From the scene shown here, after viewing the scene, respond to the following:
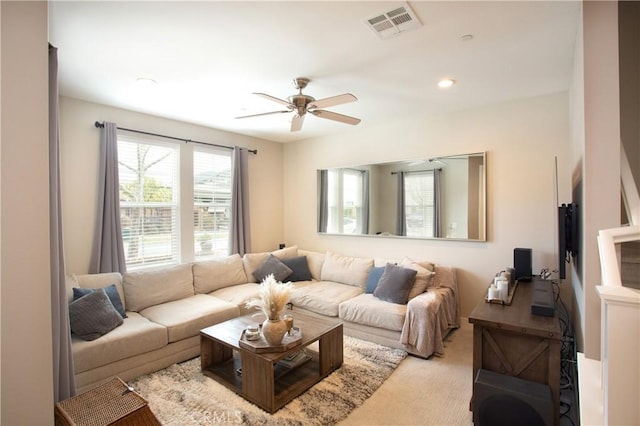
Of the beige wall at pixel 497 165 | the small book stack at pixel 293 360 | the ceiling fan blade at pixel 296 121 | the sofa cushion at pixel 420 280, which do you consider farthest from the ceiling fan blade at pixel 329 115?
the small book stack at pixel 293 360

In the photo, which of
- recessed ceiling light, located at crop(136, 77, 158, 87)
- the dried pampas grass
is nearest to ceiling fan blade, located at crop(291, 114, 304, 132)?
recessed ceiling light, located at crop(136, 77, 158, 87)

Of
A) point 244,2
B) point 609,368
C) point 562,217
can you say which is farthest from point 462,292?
point 244,2

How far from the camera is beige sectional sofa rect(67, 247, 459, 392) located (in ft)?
8.43

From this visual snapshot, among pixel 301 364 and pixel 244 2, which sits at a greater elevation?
pixel 244 2

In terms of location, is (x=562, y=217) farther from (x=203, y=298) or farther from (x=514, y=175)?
(x=203, y=298)

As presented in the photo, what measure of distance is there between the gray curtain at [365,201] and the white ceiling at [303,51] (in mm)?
1245

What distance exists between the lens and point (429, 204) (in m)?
3.93

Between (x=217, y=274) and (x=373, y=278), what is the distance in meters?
2.04

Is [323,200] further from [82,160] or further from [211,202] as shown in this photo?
[82,160]

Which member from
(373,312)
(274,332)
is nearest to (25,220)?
(274,332)

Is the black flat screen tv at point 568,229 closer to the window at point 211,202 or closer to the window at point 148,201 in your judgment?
the window at point 211,202

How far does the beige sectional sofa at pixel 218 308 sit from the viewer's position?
2.57 meters

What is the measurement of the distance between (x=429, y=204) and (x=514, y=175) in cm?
98

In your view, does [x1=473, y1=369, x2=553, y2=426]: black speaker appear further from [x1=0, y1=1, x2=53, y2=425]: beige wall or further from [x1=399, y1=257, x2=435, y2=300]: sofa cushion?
[x1=0, y1=1, x2=53, y2=425]: beige wall
